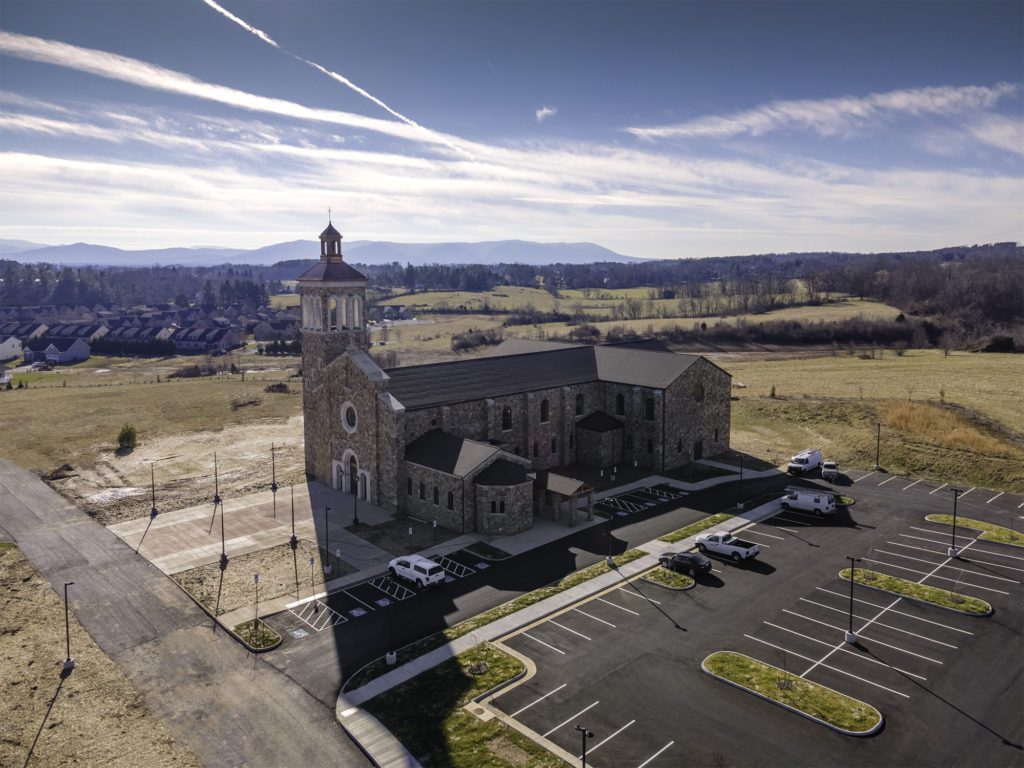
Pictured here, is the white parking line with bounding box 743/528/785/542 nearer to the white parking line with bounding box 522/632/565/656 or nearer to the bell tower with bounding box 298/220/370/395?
the white parking line with bounding box 522/632/565/656

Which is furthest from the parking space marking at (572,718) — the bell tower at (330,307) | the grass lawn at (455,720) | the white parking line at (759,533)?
the bell tower at (330,307)

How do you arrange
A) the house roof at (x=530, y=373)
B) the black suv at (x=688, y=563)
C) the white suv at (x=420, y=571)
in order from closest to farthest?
the white suv at (x=420, y=571) → the black suv at (x=688, y=563) → the house roof at (x=530, y=373)

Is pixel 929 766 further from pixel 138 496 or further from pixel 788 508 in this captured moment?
pixel 138 496

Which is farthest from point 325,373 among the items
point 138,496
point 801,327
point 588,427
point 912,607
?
point 801,327

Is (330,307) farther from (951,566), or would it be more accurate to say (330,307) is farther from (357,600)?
(951,566)

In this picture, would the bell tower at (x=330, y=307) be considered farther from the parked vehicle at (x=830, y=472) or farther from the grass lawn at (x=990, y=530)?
the grass lawn at (x=990, y=530)

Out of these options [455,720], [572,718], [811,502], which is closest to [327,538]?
[455,720]

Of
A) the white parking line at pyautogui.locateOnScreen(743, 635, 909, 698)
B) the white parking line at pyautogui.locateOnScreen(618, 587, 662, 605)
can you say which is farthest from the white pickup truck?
the white parking line at pyautogui.locateOnScreen(743, 635, 909, 698)
